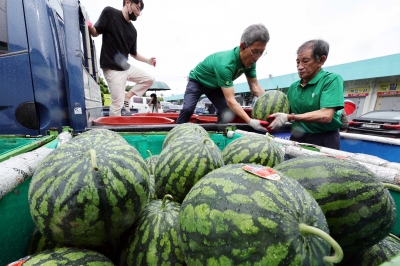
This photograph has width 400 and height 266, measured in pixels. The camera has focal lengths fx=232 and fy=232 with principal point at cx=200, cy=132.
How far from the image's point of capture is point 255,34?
3584mm

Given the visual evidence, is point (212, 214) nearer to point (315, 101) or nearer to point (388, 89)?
point (315, 101)

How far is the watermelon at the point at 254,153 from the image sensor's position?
1.71 m

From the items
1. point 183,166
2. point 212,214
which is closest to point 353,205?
point 212,214

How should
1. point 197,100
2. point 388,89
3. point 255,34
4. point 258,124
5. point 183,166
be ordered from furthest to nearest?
point 388,89 → point 197,100 → point 258,124 → point 255,34 → point 183,166

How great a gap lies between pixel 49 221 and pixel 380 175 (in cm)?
176

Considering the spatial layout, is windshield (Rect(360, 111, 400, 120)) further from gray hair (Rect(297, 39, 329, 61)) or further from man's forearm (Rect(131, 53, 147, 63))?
man's forearm (Rect(131, 53, 147, 63))

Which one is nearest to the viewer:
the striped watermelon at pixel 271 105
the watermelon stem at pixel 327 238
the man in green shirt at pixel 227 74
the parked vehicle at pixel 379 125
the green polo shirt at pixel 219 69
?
the watermelon stem at pixel 327 238

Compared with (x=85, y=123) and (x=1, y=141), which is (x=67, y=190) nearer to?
(x=1, y=141)

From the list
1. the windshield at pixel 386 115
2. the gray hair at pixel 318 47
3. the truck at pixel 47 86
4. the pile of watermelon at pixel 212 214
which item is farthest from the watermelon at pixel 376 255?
the windshield at pixel 386 115

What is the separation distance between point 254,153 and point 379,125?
19.4ft

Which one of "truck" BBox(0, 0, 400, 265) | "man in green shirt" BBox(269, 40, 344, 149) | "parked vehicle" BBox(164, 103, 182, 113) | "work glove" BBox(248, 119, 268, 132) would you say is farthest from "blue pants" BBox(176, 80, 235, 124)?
"parked vehicle" BBox(164, 103, 182, 113)

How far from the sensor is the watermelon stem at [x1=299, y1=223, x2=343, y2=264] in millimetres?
691

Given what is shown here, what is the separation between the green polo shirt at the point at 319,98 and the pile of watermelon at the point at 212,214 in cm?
255

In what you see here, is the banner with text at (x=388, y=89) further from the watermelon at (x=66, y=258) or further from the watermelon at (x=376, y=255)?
the watermelon at (x=66, y=258)
